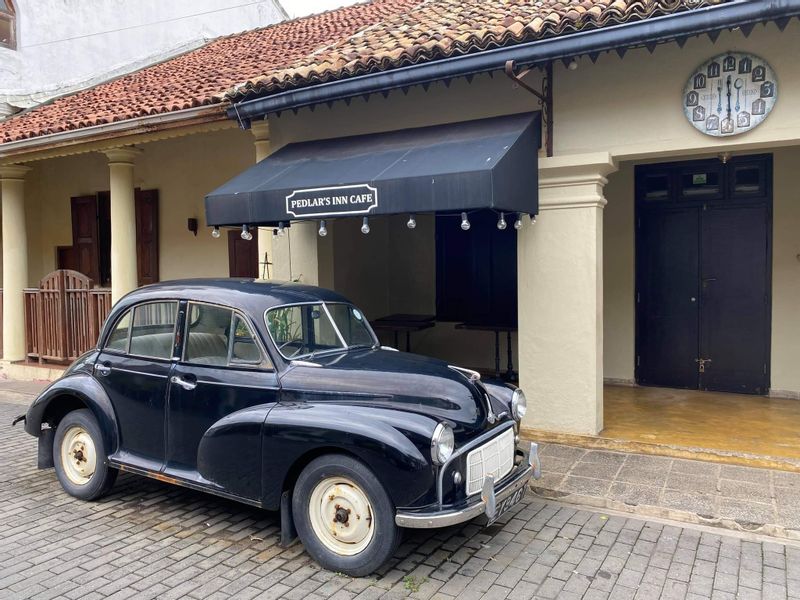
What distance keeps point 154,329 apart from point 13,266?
22.5ft

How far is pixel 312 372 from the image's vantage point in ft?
13.9

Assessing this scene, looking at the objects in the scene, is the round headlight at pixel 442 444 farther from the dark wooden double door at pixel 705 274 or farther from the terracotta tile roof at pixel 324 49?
the dark wooden double door at pixel 705 274

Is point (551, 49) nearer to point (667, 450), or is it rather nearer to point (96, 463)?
point (667, 450)

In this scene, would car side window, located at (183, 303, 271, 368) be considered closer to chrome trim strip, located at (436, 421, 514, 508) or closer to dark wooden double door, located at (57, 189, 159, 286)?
chrome trim strip, located at (436, 421, 514, 508)

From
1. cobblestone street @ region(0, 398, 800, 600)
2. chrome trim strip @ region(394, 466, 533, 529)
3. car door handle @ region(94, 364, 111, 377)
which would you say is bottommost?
cobblestone street @ region(0, 398, 800, 600)

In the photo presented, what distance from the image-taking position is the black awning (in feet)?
17.7

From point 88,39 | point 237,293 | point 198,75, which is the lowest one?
point 237,293

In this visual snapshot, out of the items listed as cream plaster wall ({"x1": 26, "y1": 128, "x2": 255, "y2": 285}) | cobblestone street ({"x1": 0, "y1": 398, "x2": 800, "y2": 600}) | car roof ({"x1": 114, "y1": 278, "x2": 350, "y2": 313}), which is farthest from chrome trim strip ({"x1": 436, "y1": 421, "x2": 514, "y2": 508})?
cream plaster wall ({"x1": 26, "y1": 128, "x2": 255, "y2": 285})

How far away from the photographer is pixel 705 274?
26.0ft

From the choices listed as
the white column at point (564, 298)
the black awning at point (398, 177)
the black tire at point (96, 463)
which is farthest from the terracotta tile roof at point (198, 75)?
the black tire at point (96, 463)

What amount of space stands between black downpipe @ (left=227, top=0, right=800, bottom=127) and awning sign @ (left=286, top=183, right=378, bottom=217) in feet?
3.84

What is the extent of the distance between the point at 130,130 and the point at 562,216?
5686mm

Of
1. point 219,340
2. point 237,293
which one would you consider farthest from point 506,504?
point 237,293

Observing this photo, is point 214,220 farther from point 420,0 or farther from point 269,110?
point 420,0
